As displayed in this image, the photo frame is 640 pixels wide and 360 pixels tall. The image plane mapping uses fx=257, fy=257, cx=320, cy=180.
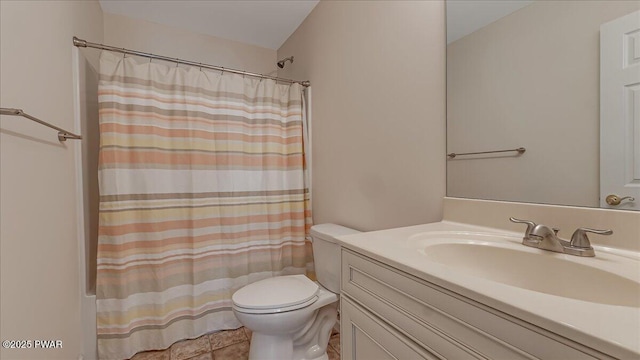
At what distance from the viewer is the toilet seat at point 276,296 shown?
1197 millimetres

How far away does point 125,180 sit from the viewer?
1.48 m

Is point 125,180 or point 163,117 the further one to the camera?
point 163,117

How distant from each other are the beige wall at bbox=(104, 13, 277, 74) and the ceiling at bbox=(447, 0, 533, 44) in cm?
190

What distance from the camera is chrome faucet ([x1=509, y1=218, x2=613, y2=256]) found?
64 centimetres

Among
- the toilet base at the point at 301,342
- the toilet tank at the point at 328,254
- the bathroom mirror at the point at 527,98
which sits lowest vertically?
the toilet base at the point at 301,342

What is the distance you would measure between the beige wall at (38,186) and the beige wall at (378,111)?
4.54 ft

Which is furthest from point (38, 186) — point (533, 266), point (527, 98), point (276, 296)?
point (527, 98)

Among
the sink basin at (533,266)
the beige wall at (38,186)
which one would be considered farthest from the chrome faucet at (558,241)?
the beige wall at (38,186)

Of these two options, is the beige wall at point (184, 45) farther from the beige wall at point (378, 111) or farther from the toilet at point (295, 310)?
the toilet at point (295, 310)

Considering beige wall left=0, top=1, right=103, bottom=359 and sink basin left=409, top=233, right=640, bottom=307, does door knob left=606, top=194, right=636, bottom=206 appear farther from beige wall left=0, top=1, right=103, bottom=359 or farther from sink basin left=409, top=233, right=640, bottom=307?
beige wall left=0, top=1, right=103, bottom=359

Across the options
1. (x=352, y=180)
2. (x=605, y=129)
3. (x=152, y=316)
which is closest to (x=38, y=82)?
(x=152, y=316)

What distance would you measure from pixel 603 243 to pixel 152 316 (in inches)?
81.1

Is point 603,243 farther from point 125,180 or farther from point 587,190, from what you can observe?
point 125,180

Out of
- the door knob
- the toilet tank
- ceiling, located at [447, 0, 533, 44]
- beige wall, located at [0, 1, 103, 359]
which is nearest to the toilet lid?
the toilet tank
